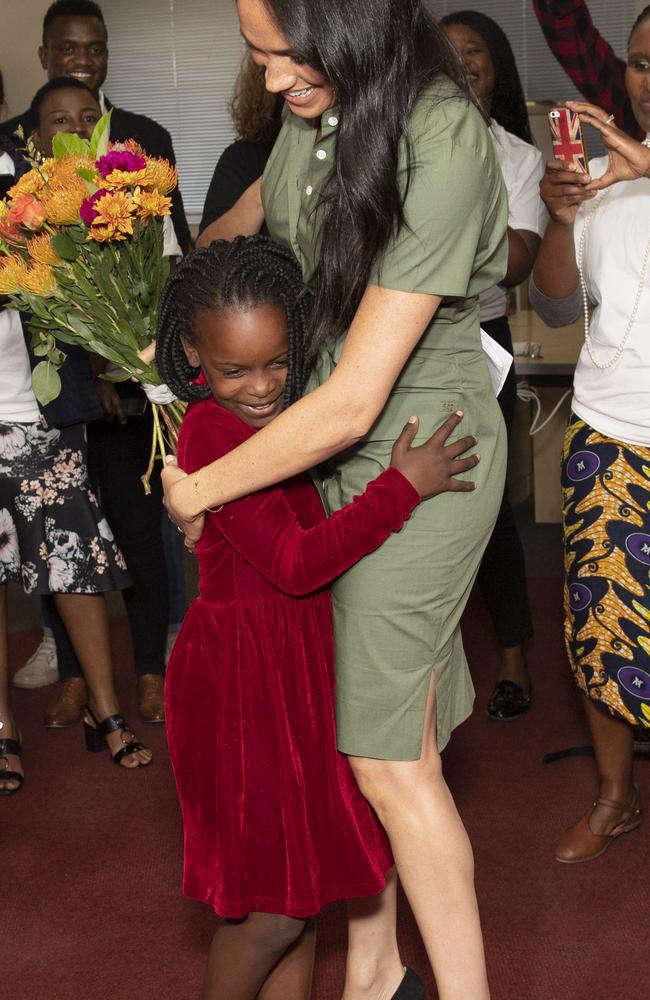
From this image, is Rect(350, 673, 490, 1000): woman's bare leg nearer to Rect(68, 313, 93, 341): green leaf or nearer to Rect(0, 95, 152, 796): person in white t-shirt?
Rect(68, 313, 93, 341): green leaf

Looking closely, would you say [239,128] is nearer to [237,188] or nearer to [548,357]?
[237,188]

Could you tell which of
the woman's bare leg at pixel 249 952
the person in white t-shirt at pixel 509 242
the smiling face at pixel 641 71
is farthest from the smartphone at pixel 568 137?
the woman's bare leg at pixel 249 952

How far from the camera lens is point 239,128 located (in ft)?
9.46

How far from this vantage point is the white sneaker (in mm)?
3967

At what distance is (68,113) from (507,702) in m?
2.03

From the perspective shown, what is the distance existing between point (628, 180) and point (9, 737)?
213 cm

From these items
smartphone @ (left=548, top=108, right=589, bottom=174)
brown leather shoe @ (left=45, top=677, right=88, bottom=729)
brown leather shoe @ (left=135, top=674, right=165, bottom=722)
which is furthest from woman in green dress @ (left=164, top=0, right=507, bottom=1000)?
brown leather shoe @ (left=45, top=677, right=88, bottom=729)

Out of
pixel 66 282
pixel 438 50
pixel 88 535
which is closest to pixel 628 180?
pixel 438 50

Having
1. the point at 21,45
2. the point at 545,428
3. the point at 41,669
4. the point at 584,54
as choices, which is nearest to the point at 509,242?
the point at 584,54

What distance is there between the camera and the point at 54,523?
10.7 ft

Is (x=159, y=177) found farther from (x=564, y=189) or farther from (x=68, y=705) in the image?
(x=68, y=705)

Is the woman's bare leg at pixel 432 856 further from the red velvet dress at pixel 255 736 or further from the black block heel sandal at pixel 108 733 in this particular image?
the black block heel sandal at pixel 108 733

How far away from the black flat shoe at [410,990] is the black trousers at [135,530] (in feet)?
5.76

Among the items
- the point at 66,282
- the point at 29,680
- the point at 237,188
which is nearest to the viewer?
the point at 66,282
